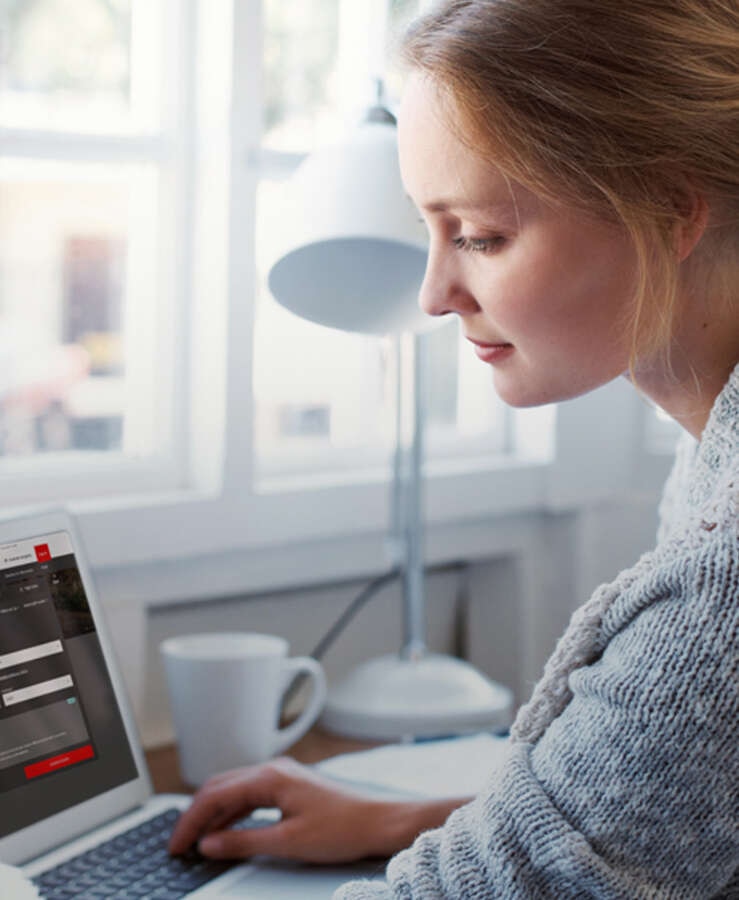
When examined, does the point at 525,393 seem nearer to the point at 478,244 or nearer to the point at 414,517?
the point at 478,244

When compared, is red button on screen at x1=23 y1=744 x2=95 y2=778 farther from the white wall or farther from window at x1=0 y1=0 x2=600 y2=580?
the white wall

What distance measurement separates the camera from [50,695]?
37.2 inches

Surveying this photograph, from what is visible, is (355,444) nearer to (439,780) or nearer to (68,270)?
(68,270)

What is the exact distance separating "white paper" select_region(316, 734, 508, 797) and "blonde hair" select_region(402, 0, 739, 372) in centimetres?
54

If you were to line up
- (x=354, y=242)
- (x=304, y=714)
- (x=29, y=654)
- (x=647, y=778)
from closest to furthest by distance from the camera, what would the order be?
1. (x=647, y=778)
2. (x=29, y=654)
3. (x=354, y=242)
4. (x=304, y=714)

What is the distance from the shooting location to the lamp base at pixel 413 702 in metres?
1.34

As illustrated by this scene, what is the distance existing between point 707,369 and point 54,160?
84cm

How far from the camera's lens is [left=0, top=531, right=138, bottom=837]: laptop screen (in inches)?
36.1

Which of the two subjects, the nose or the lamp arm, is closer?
the nose

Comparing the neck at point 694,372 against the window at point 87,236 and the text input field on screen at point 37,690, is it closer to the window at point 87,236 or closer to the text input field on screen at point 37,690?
the text input field on screen at point 37,690

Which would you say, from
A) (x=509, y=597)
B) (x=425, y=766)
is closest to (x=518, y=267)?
(x=425, y=766)

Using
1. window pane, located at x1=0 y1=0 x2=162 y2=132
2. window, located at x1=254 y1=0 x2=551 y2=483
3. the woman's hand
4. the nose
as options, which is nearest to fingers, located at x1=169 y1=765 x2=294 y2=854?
the woman's hand

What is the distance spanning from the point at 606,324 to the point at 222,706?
0.60 metres

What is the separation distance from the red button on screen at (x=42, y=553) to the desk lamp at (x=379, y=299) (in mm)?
309
